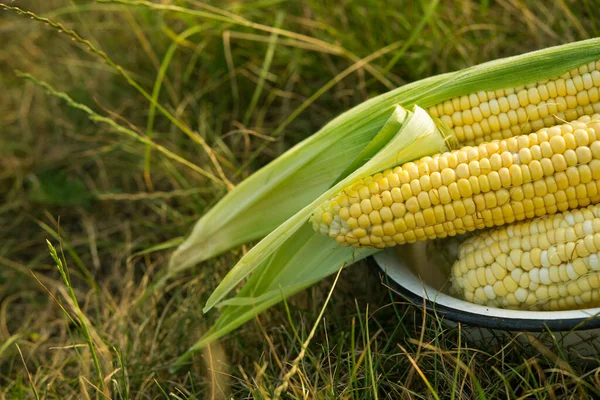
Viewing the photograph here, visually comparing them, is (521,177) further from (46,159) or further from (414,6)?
(46,159)

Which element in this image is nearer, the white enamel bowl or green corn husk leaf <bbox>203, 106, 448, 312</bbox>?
the white enamel bowl

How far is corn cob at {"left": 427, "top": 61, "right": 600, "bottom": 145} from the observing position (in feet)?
7.17

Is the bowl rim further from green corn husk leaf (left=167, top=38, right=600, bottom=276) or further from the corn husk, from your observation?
green corn husk leaf (left=167, top=38, right=600, bottom=276)

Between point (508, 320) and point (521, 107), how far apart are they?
79 cm

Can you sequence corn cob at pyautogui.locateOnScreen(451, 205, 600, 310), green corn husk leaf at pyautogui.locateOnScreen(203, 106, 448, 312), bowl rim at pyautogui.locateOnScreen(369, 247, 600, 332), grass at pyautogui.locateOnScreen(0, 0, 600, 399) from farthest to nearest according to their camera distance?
grass at pyautogui.locateOnScreen(0, 0, 600, 399)
green corn husk leaf at pyautogui.locateOnScreen(203, 106, 448, 312)
corn cob at pyautogui.locateOnScreen(451, 205, 600, 310)
bowl rim at pyautogui.locateOnScreen(369, 247, 600, 332)

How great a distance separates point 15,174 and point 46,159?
7.7 inches

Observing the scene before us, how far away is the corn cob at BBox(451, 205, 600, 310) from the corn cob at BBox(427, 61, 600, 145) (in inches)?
14.3

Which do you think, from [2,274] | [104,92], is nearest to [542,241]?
[2,274]

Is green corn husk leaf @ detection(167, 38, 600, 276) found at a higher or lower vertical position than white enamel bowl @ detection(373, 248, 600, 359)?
higher

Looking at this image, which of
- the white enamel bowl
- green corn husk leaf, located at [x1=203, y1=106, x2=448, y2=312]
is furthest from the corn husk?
the white enamel bowl

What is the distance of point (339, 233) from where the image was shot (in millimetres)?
2162

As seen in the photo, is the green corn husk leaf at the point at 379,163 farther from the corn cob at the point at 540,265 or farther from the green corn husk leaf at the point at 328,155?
the corn cob at the point at 540,265

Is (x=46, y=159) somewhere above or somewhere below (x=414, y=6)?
below

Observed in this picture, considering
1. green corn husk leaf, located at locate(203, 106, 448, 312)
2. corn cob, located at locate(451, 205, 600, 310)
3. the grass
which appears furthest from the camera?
the grass
